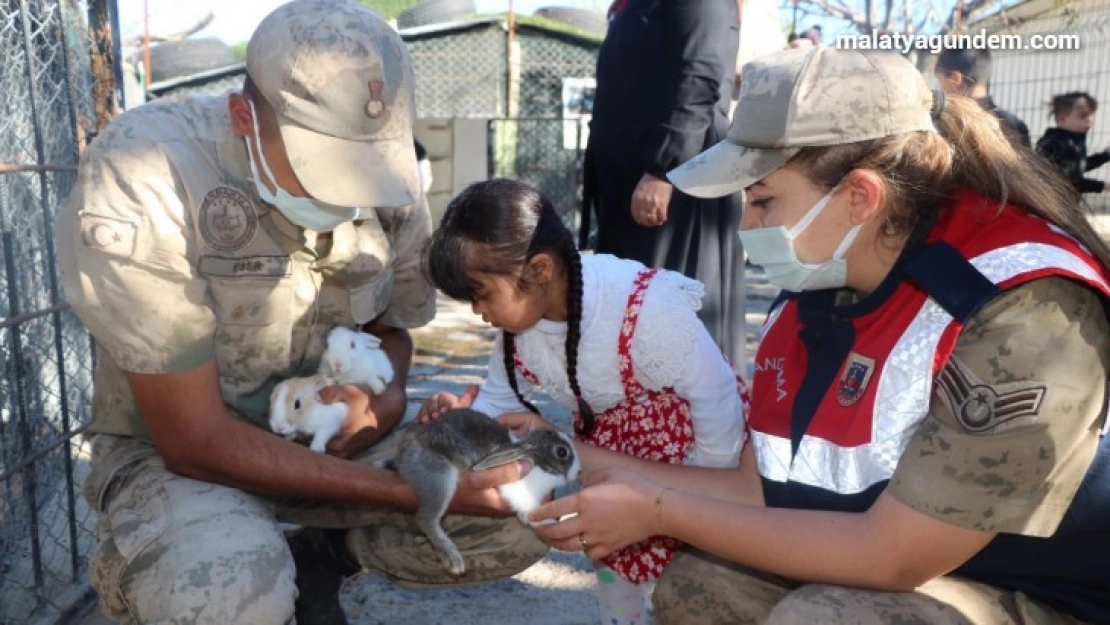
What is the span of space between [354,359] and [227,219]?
0.52 metres

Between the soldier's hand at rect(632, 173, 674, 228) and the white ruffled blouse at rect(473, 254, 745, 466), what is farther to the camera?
the soldier's hand at rect(632, 173, 674, 228)

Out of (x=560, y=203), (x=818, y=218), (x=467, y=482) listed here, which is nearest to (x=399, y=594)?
(x=467, y=482)

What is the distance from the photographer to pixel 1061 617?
1.86 m

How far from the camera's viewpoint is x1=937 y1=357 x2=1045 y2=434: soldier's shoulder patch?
1.63 meters

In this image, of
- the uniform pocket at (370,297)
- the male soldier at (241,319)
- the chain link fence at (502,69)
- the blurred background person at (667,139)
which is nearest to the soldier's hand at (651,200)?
the blurred background person at (667,139)

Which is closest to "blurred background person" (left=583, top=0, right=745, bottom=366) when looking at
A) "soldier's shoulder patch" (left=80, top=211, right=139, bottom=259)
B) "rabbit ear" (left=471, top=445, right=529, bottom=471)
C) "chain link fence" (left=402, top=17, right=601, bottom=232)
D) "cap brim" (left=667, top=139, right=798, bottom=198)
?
"rabbit ear" (left=471, top=445, right=529, bottom=471)

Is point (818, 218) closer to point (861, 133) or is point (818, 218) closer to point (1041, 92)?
point (861, 133)

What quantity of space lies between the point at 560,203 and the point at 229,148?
10.7m

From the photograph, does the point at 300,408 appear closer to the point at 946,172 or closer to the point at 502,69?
the point at 946,172

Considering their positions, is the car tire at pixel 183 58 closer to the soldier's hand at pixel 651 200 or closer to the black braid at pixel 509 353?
the soldier's hand at pixel 651 200

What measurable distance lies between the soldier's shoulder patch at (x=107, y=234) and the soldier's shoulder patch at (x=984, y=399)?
178 centimetres

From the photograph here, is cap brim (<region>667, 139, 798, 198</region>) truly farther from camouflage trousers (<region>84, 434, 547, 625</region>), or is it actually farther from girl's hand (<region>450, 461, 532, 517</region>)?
camouflage trousers (<region>84, 434, 547, 625</region>)

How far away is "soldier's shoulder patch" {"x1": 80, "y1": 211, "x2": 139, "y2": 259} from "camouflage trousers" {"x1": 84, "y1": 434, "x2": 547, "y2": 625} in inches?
23.5

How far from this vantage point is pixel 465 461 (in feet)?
8.32
